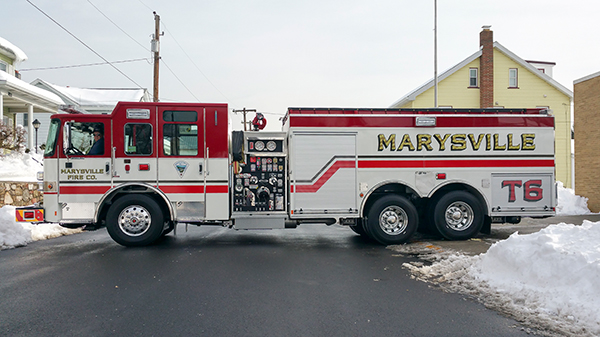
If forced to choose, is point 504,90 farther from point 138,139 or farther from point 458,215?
point 138,139

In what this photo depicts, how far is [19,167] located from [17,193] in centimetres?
465

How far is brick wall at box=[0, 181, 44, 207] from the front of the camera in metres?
12.9

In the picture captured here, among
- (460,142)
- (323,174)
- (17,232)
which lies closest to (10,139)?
(17,232)

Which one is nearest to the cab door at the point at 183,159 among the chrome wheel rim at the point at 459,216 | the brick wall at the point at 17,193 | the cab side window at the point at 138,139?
the cab side window at the point at 138,139

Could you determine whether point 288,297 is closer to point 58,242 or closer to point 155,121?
point 155,121

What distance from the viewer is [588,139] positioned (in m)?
14.9

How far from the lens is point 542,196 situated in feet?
29.0

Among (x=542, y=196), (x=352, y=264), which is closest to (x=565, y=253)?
(x=352, y=264)

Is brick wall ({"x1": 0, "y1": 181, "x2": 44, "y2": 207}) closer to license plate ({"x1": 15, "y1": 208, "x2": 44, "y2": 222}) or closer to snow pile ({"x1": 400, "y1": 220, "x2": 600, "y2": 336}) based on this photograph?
license plate ({"x1": 15, "y1": 208, "x2": 44, "y2": 222})

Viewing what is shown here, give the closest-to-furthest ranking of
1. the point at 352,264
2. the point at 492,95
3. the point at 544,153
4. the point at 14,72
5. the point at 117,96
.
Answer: the point at 352,264 < the point at 544,153 < the point at 492,95 < the point at 14,72 < the point at 117,96

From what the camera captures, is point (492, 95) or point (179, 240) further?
point (492, 95)

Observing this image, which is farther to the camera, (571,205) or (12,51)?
(12,51)

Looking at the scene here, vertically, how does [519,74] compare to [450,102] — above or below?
above

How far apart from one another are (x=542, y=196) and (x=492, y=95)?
18.3 metres
